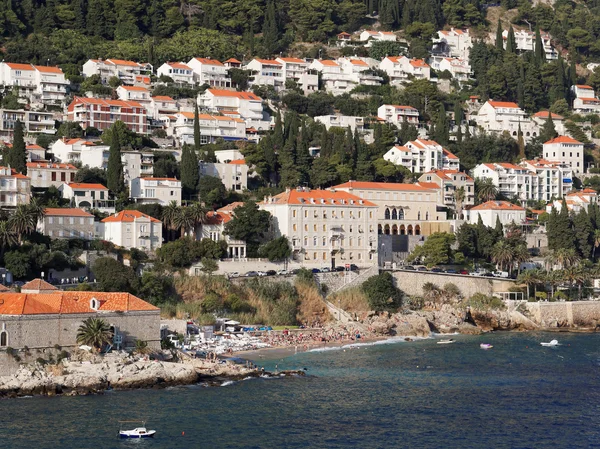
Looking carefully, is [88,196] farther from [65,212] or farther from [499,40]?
[499,40]

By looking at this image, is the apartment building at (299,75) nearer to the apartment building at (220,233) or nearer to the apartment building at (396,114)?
the apartment building at (396,114)

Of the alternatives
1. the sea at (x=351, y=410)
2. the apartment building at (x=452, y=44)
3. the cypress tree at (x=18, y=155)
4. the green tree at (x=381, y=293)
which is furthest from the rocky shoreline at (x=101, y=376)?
the apartment building at (x=452, y=44)

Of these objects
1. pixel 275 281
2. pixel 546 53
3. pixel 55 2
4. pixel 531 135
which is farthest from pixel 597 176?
pixel 55 2

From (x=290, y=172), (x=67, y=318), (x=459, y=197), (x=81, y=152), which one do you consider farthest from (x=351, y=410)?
(x=459, y=197)

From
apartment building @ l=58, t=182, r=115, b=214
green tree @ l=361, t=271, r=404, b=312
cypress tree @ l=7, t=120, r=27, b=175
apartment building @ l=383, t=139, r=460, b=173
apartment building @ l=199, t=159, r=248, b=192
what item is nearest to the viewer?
green tree @ l=361, t=271, r=404, b=312

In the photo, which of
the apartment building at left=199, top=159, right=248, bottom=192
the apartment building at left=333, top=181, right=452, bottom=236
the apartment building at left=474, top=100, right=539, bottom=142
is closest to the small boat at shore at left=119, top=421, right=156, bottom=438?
the apartment building at left=199, top=159, right=248, bottom=192

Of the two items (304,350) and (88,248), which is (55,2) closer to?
(88,248)

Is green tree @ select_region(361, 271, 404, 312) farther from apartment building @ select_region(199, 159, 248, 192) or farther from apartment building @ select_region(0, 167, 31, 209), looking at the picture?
apartment building @ select_region(0, 167, 31, 209)
